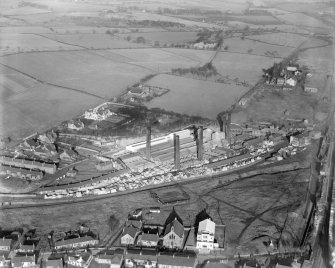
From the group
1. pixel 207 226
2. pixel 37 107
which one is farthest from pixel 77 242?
pixel 37 107

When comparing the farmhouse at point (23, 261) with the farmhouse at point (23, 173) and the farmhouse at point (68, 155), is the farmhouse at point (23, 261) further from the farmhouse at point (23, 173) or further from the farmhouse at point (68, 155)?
the farmhouse at point (68, 155)

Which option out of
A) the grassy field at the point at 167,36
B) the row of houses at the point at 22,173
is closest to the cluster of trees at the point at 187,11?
the grassy field at the point at 167,36

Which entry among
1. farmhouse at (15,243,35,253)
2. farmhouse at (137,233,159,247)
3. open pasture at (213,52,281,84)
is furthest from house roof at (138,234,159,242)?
open pasture at (213,52,281,84)

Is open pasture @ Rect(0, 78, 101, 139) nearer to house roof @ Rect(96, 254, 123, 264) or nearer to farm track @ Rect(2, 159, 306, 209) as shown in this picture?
farm track @ Rect(2, 159, 306, 209)

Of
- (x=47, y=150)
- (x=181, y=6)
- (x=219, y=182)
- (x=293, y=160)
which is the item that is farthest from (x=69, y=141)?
(x=181, y=6)

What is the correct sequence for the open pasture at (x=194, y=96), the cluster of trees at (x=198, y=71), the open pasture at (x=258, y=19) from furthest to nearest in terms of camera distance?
the open pasture at (x=258, y=19)
the cluster of trees at (x=198, y=71)
the open pasture at (x=194, y=96)

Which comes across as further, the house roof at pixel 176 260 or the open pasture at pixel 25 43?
the open pasture at pixel 25 43

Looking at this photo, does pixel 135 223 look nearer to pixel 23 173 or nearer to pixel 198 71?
pixel 23 173

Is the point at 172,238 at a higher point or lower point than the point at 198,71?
lower
